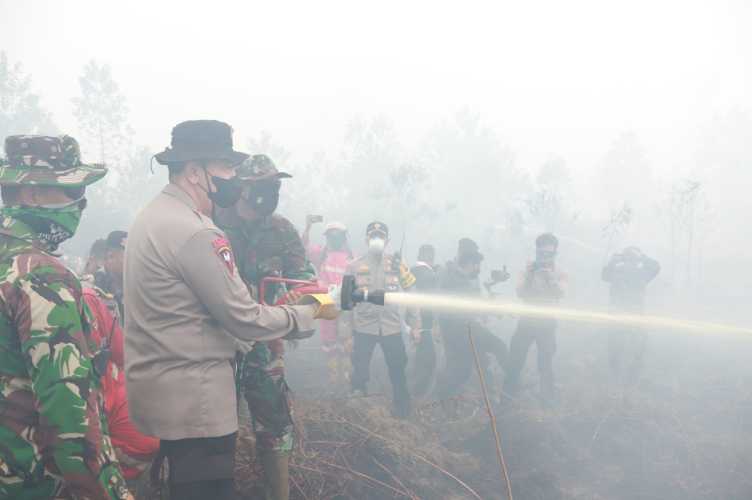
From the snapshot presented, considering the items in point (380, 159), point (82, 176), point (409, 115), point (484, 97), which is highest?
point (484, 97)

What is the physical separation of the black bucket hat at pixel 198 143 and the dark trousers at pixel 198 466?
148 cm

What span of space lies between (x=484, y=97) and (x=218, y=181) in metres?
201

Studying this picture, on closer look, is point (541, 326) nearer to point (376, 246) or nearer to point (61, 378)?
point (376, 246)

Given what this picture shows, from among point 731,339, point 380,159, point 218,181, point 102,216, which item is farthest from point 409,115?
point 218,181

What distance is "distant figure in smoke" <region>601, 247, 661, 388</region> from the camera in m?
9.64

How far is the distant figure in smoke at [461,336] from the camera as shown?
27.1 ft

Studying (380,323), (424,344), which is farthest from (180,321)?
(424,344)

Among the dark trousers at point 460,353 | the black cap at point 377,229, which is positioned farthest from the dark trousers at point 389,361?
the black cap at point 377,229

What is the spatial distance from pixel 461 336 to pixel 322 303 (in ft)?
19.7

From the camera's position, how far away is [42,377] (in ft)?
5.87

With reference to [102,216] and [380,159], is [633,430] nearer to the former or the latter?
[102,216]

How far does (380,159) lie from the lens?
33.2 meters

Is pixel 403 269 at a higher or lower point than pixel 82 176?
lower

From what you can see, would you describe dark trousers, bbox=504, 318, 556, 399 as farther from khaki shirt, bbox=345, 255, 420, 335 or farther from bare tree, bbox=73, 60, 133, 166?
bare tree, bbox=73, 60, 133, 166
